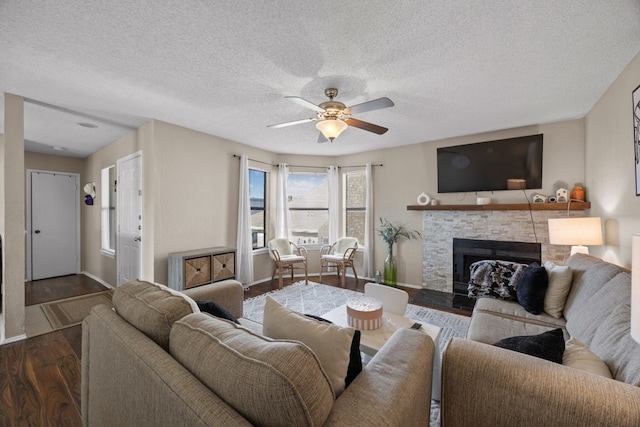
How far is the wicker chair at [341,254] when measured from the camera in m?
4.64

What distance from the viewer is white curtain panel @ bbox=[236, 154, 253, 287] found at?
4.38m

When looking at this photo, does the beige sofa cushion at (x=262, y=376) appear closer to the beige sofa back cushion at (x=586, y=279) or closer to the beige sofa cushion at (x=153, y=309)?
the beige sofa cushion at (x=153, y=309)

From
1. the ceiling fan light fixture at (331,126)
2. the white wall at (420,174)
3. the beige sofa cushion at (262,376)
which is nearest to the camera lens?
the beige sofa cushion at (262,376)

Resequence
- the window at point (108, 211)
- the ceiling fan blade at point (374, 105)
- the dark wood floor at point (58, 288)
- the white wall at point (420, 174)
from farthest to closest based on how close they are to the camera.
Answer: the window at point (108, 211), the dark wood floor at point (58, 288), the white wall at point (420, 174), the ceiling fan blade at point (374, 105)

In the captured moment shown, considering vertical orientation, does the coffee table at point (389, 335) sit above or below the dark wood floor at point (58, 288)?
above

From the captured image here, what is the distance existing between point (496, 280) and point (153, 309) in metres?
2.90

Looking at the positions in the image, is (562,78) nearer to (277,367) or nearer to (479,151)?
(479,151)

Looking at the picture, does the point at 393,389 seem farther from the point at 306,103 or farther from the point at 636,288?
the point at 306,103

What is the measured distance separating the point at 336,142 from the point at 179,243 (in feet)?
9.39

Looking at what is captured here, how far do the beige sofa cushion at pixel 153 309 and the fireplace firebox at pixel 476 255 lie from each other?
3572 mm

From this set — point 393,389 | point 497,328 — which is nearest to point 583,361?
point 497,328

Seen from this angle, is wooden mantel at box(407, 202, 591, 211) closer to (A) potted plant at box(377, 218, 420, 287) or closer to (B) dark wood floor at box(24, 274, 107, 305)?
(A) potted plant at box(377, 218, 420, 287)

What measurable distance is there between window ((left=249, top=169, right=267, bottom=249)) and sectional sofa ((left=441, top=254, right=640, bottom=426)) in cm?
413

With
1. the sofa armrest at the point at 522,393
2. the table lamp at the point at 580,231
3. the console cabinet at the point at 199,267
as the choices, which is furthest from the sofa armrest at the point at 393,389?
the console cabinet at the point at 199,267
